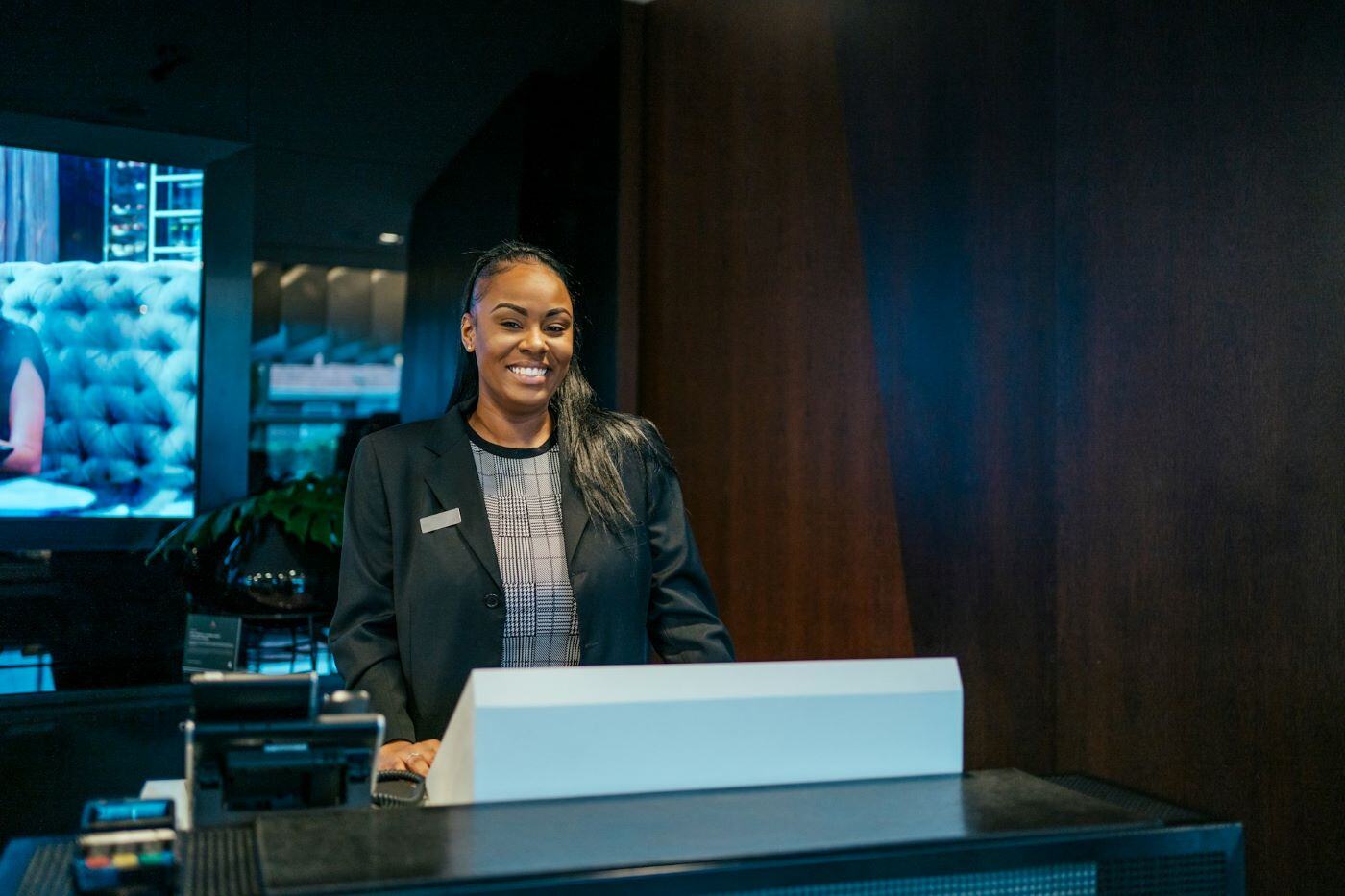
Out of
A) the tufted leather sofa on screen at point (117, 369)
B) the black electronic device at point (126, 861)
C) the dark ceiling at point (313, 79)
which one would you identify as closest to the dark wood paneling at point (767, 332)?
the dark ceiling at point (313, 79)

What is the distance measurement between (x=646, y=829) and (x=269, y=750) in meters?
0.41

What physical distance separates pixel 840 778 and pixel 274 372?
294cm

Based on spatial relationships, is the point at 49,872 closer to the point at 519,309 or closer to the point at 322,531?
the point at 519,309

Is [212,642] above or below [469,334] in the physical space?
below

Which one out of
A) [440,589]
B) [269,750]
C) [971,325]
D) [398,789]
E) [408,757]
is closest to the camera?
[269,750]

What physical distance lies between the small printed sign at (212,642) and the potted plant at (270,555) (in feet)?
0.71

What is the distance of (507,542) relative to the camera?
2096 mm

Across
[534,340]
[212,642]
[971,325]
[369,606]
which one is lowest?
[212,642]

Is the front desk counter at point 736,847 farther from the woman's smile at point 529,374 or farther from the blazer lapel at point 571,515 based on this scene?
the woman's smile at point 529,374

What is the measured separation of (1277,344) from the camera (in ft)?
8.07

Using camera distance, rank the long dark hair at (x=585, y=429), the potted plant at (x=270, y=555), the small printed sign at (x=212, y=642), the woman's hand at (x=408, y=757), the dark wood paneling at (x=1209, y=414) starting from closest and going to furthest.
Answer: the woman's hand at (x=408, y=757)
the long dark hair at (x=585, y=429)
the dark wood paneling at (x=1209, y=414)
the small printed sign at (x=212, y=642)
the potted plant at (x=270, y=555)

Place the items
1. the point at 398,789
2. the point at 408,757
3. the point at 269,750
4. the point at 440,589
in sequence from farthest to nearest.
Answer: the point at 440,589, the point at 408,757, the point at 398,789, the point at 269,750

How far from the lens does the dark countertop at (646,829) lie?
3.38ft

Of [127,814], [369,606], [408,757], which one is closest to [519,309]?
[369,606]
